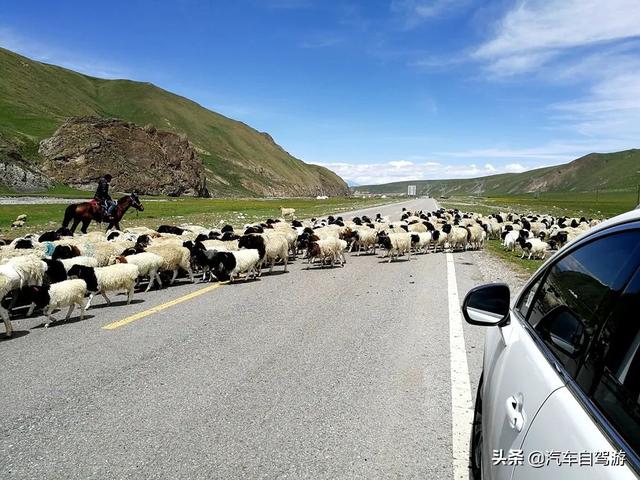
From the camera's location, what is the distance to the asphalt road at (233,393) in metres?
3.65

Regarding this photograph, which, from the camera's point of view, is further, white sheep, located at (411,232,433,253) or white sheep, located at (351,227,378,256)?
white sheep, located at (351,227,378,256)

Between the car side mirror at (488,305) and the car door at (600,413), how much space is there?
93 cm

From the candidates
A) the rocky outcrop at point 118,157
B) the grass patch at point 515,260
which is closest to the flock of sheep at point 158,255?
the grass patch at point 515,260

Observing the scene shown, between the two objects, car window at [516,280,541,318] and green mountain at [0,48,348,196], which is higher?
green mountain at [0,48,348,196]

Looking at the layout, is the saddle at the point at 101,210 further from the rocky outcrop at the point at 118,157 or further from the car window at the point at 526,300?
the rocky outcrop at the point at 118,157

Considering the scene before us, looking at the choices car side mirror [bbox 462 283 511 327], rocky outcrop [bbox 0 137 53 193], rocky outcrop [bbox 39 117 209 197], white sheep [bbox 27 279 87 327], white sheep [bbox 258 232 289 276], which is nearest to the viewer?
car side mirror [bbox 462 283 511 327]

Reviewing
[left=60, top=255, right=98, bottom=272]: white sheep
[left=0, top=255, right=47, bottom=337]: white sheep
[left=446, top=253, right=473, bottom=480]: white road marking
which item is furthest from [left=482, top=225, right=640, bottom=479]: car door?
[left=60, top=255, right=98, bottom=272]: white sheep

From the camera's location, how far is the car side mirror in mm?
2961

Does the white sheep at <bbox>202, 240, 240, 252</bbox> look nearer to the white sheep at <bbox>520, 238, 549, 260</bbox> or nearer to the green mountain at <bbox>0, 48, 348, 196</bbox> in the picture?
the white sheep at <bbox>520, 238, 549, 260</bbox>

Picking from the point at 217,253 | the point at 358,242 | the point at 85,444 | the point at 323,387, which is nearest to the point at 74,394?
the point at 85,444

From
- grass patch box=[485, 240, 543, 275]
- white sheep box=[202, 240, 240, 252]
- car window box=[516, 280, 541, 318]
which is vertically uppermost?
car window box=[516, 280, 541, 318]

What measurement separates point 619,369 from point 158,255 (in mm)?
10982

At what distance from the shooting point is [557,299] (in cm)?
255

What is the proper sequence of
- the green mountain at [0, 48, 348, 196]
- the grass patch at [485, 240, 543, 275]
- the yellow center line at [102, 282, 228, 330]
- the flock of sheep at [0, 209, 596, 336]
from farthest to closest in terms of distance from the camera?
the green mountain at [0, 48, 348, 196] < the grass patch at [485, 240, 543, 275] < the flock of sheep at [0, 209, 596, 336] < the yellow center line at [102, 282, 228, 330]
